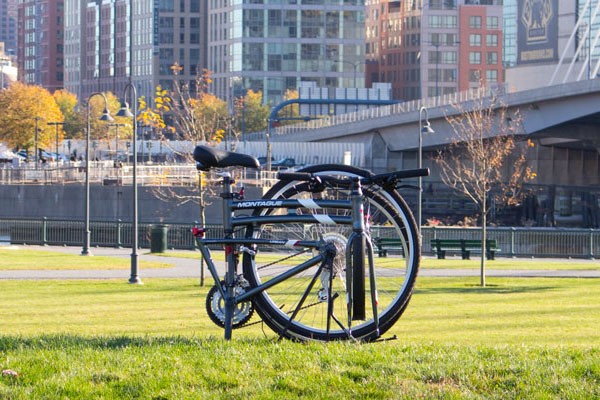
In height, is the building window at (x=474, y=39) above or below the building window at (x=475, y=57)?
above

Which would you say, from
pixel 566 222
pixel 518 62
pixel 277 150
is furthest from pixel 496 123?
pixel 518 62

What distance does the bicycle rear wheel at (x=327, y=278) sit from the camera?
9.30 metres

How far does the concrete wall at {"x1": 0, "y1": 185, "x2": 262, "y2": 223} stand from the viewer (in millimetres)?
73625

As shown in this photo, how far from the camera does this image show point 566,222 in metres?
88.2

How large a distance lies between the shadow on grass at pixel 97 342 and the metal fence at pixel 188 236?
142 feet

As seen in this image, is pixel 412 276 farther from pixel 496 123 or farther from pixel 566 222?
pixel 566 222

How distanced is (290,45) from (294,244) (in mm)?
154156

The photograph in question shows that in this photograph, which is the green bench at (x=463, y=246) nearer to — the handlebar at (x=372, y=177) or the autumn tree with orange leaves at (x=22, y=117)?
the handlebar at (x=372, y=177)

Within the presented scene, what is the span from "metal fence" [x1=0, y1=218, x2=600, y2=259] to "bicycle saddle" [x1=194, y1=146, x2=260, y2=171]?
43.7 meters

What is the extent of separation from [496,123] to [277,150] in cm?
3515

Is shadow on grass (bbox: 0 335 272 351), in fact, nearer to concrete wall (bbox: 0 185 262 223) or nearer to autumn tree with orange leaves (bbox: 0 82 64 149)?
concrete wall (bbox: 0 185 262 223)

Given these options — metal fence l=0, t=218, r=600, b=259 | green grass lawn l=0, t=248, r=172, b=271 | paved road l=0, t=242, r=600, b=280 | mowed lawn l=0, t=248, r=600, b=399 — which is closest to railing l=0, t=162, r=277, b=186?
metal fence l=0, t=218, r=600, b=259

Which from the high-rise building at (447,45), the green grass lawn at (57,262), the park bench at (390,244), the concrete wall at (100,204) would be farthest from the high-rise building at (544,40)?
the park bench at (390,244)

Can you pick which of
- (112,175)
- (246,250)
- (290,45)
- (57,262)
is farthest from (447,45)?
(246,250)
